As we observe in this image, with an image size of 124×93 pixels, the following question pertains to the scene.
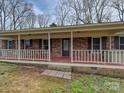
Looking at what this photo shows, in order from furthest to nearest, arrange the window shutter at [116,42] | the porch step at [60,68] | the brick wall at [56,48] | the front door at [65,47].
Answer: the brick wall at [56,48] → the front door at [65,47] → the window shutter at [116,42] → the porch step at [60,68]

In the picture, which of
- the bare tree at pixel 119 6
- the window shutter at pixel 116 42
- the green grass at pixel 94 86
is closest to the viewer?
the green grass at pixel 94 86

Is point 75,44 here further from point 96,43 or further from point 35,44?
point 35,44

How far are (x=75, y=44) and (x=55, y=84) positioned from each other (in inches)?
248

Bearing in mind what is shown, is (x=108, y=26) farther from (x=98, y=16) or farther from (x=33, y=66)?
(x=98, y=16)

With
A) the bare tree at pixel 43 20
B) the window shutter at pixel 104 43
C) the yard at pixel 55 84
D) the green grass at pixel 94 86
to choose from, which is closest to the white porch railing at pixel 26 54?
the yard at pixel 55 84

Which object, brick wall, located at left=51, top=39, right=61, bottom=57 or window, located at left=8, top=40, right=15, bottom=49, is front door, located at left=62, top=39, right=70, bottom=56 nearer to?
brick wall, located at left=51, top=39, right=61, bottom=57

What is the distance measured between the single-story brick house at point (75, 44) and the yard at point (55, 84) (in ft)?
5.29

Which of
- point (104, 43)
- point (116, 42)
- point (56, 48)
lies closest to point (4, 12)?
point (56, 48)

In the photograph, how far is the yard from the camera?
8297 millimetres

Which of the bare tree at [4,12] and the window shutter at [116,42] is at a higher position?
the bare tree at [4,12]

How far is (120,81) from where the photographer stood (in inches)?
392

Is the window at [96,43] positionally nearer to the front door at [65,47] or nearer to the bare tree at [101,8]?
the front door at [65,47]

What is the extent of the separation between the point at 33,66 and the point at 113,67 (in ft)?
22.2

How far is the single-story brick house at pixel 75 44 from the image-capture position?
10991mm
